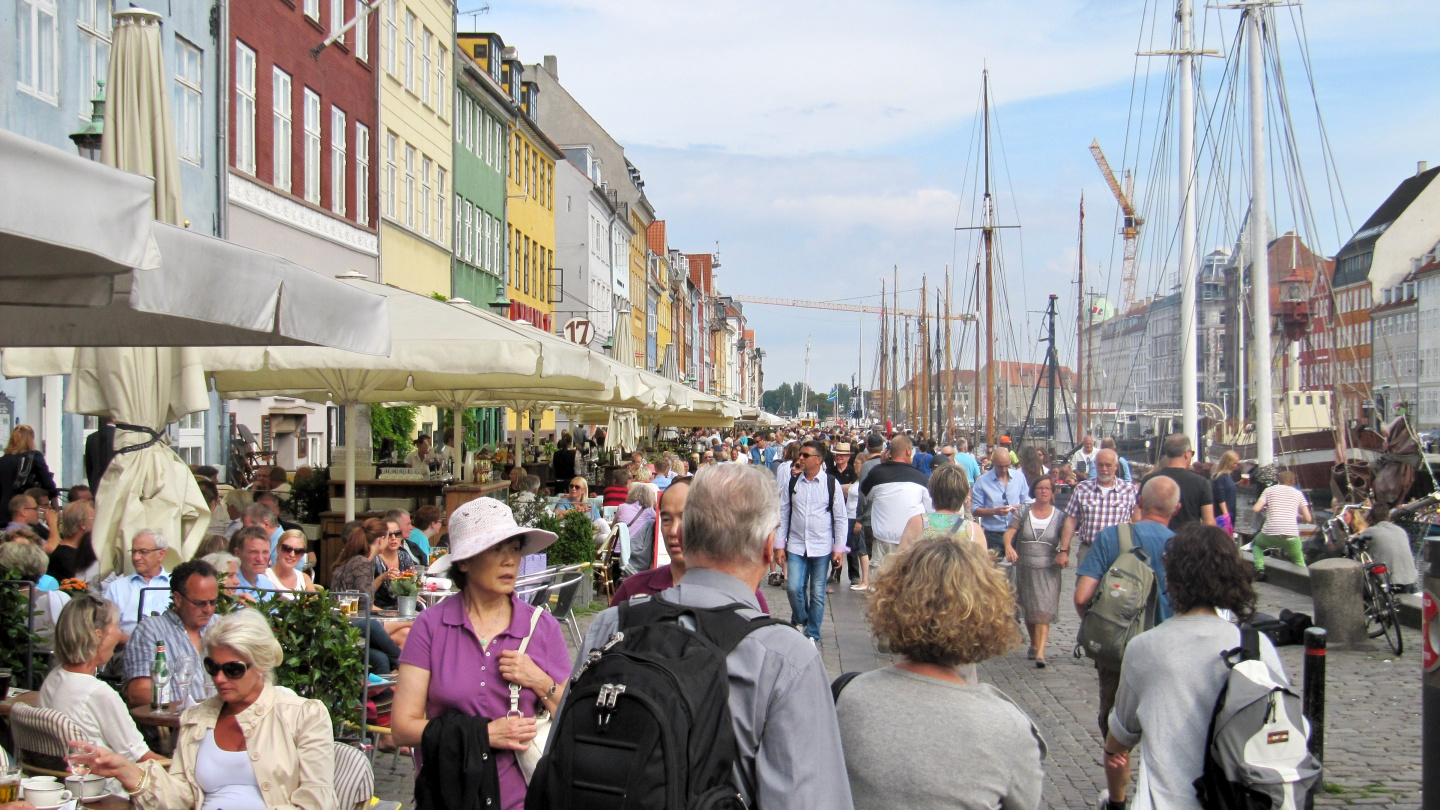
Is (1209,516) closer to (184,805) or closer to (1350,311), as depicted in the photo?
(184,805)

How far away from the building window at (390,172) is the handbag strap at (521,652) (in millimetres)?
26796

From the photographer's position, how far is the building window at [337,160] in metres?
25.9

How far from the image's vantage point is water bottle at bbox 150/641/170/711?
5.68m

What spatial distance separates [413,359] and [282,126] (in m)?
15.8

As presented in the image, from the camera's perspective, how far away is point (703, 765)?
8.04 feet

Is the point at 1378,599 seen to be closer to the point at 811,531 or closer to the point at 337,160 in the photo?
the point at 811,531

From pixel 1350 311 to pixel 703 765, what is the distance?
72.0 meters

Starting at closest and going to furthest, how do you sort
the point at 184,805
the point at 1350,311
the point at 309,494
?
the point at 184,805 → the point at 309,494 → the point at 1350,311

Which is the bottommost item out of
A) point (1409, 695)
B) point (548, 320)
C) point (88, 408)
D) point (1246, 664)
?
point (1409, 695)

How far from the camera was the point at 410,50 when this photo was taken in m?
31.5

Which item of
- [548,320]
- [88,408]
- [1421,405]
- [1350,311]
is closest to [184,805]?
[88,408]

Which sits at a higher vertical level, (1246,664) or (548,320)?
(548,320)

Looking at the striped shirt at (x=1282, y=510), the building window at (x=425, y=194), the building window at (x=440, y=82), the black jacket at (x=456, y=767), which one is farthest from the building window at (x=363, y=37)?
the black jacket at (x=456, y=767)

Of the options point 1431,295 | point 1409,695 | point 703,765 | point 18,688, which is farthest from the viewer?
point 1431,295
